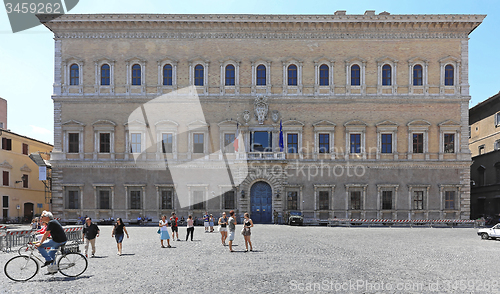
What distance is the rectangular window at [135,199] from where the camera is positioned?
36188 millimetres

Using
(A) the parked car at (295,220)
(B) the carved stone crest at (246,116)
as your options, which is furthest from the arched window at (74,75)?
(A) the parked car at (295,220)

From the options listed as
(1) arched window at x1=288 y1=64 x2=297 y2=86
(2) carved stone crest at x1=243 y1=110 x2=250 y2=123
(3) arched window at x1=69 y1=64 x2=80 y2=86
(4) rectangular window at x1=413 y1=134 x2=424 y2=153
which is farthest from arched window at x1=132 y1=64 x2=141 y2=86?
(4) rectangular window at x1=413 y1=134 x2=424 y2=153

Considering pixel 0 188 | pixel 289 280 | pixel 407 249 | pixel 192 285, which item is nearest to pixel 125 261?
pixel 192 285

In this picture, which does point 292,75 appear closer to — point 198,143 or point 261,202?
point 198,143

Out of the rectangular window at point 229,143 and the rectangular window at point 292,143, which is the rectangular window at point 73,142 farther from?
the rectangular window at point 292,143

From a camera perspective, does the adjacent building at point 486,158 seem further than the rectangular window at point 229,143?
Yes

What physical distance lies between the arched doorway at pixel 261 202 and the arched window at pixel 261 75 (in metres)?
8.33

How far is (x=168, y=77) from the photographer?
36.8 meters

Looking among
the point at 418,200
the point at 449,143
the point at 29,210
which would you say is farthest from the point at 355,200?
the point at 29,210

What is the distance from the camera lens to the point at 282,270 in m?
12.8

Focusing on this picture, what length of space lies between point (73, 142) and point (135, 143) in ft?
17.3

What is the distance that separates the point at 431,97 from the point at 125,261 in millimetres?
29773

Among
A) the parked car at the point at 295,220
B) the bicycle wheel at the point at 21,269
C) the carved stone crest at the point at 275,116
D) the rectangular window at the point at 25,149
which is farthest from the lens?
the rectangular window at the point at 25,149

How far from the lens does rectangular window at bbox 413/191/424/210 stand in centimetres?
3609
